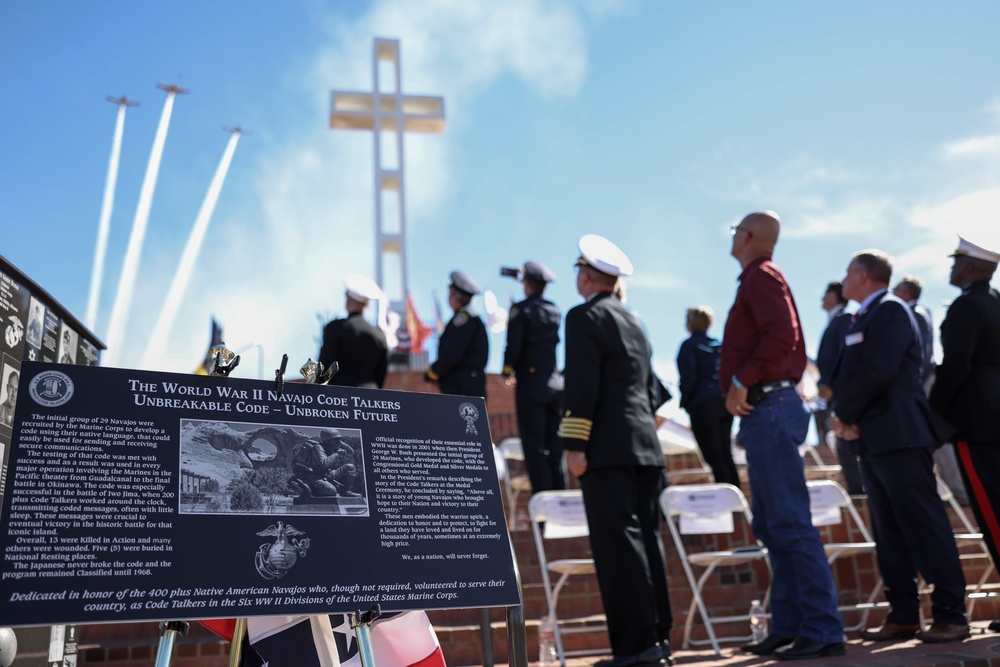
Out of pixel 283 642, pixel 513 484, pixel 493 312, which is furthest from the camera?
pixel 493 312

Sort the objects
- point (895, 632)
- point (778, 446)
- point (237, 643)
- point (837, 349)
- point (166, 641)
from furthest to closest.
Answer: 1. point (837, 349)
2. point (895, 632)
3. point (778, 446)
4. point (237, 643)
5. point (166, 641)

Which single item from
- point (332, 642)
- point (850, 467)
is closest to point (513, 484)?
point (850, 467)

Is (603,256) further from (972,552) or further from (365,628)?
(972,552)

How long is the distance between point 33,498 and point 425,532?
84cm

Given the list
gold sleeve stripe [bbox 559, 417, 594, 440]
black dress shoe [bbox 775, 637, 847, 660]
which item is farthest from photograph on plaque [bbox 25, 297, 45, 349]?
black dress shoe [bbox 775, 637, 847, 660]

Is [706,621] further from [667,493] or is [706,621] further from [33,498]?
[33,498]

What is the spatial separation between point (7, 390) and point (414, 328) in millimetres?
17034

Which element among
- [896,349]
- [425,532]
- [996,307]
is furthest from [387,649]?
A: [996,307]

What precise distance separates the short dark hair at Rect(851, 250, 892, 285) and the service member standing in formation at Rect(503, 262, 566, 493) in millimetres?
2742

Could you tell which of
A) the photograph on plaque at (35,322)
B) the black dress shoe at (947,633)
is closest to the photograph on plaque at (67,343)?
the photograph on plaque at (35,322)

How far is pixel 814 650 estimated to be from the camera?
368 centimetres

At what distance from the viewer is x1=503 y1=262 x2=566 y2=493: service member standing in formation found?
264 inches

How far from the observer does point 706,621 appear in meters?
4.53

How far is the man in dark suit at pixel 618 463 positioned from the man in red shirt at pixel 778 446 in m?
0.42
